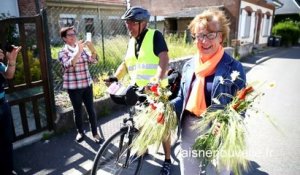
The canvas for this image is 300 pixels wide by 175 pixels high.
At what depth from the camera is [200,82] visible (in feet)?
7.24

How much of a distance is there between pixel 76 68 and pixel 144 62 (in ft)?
4.53

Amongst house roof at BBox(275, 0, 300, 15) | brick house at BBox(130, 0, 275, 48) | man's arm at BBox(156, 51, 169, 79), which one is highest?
house roof at BBox(275, 0, 300, 15)

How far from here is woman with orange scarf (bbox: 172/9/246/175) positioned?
2.11 m

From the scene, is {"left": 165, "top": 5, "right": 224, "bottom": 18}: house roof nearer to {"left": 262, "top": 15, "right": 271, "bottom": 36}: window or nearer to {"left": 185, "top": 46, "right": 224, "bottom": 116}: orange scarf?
{"left": 262, "top": 15, "right": 271, "bottom": 36}: window

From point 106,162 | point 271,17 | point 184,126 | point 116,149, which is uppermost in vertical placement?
point 271,17

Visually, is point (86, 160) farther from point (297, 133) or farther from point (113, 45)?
point (113, 45)

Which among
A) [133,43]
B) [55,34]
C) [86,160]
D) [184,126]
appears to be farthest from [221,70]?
[55,34]

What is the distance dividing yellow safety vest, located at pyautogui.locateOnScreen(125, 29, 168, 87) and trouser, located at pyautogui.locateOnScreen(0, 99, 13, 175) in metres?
1.56

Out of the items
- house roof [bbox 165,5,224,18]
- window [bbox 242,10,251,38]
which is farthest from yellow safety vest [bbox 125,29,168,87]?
window [bbox 242,10,251,38]

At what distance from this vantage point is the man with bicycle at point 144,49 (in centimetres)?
295

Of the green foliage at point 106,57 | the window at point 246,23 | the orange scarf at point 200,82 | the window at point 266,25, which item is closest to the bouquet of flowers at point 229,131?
the orange scarf at point 200,82

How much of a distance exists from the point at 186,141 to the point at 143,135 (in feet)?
1.45

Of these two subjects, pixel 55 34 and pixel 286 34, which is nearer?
pixel 55 34

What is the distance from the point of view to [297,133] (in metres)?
5.01
